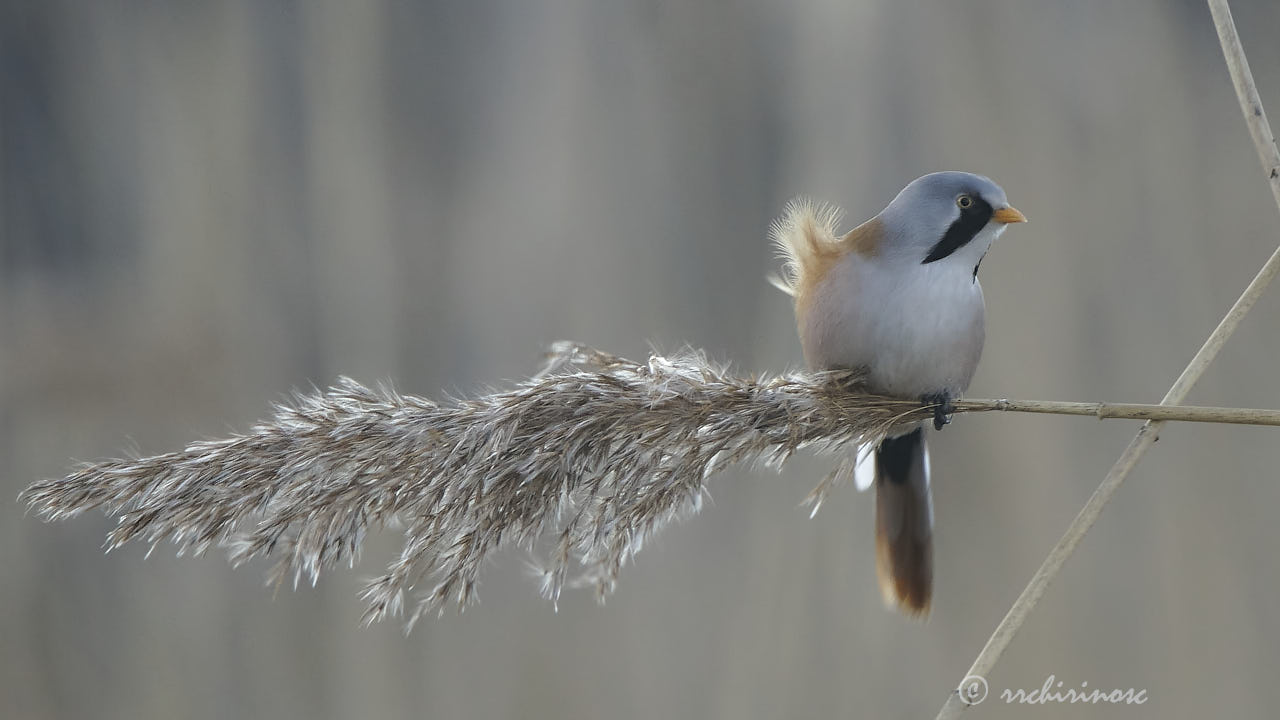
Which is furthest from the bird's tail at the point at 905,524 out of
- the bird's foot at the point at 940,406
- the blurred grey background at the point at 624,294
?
the blurred grey background at the point at 624,294

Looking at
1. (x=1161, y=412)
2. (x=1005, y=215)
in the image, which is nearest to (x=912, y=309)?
(x=1005, y=215)

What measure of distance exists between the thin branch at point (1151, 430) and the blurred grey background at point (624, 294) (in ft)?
2.85

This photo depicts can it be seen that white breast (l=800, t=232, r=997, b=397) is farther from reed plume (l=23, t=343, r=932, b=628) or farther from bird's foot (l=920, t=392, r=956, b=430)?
reed plume (l=23, t=343, r=932, b=628)

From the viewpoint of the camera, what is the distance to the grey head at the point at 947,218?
0.88 m

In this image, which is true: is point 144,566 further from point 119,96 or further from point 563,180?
point 563,180

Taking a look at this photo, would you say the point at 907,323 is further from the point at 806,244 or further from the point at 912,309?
the point at 806,244

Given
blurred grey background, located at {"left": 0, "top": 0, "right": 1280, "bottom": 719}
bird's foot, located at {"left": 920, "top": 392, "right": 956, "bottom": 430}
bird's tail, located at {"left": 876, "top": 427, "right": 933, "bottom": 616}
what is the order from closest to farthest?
bird's foot, located at {"left": 920, "top": 392, "right": 956, "bottom": 430} < bird's tail, located at {"left": 876, "top": 427, "right": 933, "bottom": 616} < blurred grey background, located at {"left": 0, "top": 0, "right": 1280, "bottom": 719}

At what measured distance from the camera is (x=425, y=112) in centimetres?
176

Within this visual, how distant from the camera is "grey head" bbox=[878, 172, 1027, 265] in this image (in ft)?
2.90

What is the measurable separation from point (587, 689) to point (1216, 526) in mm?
1118

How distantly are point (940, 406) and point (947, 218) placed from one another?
19cm

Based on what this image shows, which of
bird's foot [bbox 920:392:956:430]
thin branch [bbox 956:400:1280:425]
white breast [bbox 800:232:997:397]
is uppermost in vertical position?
white breast [bbox 800:232:997:397]

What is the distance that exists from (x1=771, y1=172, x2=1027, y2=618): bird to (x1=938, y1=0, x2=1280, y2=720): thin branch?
16cm

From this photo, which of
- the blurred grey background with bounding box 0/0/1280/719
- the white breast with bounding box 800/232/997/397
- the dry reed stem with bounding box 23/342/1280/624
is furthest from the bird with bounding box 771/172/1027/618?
the blurred grey background with bounding box 0/0/1280/719
